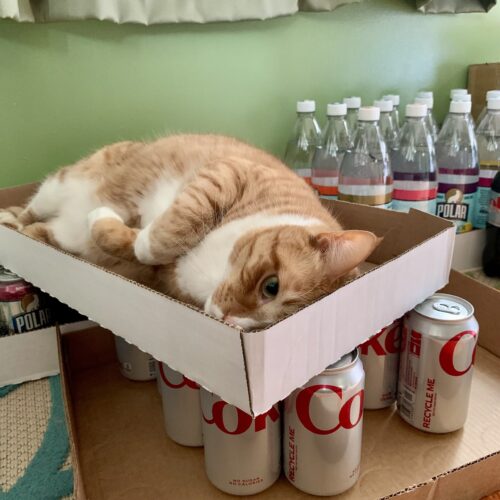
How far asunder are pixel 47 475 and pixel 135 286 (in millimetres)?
429

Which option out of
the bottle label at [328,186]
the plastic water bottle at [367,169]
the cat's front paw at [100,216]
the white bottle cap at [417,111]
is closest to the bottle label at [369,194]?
the plastic water bottle at [367,169]

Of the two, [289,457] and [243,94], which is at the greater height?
[243,94]

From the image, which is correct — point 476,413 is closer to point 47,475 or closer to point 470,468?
point 470,468

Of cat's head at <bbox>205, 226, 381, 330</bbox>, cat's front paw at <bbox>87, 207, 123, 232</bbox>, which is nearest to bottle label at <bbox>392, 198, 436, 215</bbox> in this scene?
cat's head at <bbox>205, 226, 381, 330</bbox>

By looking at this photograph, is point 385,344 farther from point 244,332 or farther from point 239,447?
point 244,332

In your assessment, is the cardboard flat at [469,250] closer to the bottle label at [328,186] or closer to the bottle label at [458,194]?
the bottle label at [458,194]

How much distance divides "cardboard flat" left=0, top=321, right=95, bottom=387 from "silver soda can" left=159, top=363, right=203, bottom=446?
35 cm

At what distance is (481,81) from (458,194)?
0.67m

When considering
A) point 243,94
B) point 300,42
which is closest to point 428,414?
point 243,94

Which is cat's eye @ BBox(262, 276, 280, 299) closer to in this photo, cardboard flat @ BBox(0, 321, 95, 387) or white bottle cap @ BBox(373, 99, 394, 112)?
cardboard flat @ BBox(0, 321, 95, 387)

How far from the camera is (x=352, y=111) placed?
1.74 m

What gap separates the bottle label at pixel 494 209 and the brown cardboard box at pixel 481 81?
0.62m

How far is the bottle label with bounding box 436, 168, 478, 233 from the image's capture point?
1.58 meters

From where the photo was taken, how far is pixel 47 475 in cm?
86
